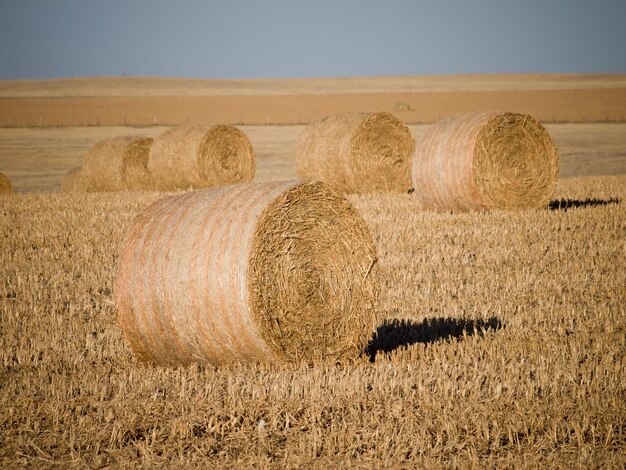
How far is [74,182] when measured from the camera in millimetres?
22297

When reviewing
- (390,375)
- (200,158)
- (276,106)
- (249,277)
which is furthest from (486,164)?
(276,106)

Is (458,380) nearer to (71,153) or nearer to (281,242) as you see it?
(281,242)

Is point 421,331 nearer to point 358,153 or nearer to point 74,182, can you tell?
point 358,153

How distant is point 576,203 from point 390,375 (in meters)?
A: 11.1

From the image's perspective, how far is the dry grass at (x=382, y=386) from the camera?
182 inches

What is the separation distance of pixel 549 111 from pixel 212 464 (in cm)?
5610

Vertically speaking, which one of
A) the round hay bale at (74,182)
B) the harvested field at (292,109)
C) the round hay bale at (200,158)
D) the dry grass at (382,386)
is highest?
the harvested field at (292,109)

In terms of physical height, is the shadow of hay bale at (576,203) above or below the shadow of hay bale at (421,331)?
above

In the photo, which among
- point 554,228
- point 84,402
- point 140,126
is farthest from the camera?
point 140,126

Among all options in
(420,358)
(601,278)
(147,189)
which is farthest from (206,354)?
(147,189)

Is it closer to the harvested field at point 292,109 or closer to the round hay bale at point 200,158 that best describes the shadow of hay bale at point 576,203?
the round hay bale at point 200,158

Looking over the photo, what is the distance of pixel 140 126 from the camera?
49.1m

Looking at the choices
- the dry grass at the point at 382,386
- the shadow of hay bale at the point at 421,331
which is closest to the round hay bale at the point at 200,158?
the dry grass at the point at 382,386

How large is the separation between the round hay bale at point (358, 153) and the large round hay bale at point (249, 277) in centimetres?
1125
